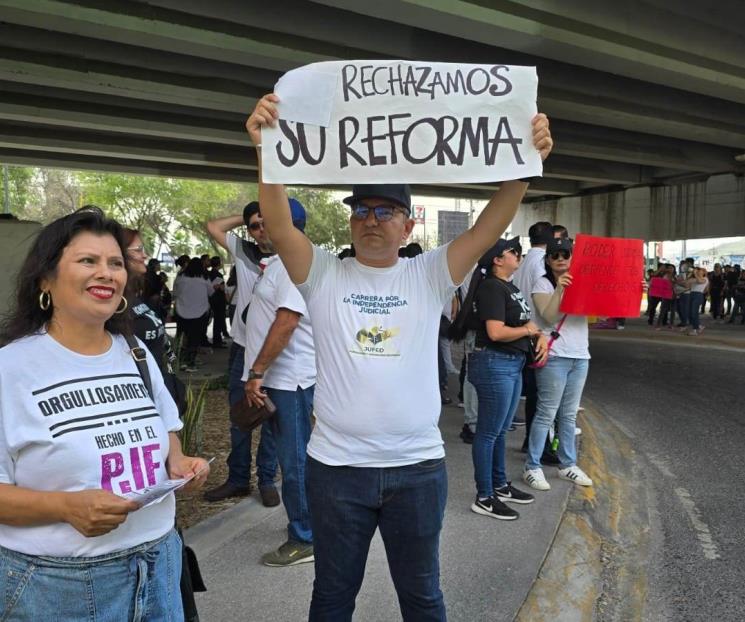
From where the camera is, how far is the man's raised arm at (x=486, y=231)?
7.22 ft

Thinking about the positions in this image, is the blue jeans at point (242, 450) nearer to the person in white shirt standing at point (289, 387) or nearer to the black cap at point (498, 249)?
the person in white shirt standing at point (289, 387)

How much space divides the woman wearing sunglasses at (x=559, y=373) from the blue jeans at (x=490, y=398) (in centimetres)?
59

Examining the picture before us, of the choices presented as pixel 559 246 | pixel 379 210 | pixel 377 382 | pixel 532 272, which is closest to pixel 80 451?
pixel 377 382

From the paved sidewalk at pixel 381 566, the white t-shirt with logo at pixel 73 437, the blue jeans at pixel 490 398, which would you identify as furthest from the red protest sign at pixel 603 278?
the white t-shirt with logo at pixel 73 437

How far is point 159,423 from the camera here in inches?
72.1

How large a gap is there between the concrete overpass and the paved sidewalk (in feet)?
19.2

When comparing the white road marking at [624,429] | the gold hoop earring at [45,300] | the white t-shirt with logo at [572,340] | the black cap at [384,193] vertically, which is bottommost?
the white road marking at [624,429]

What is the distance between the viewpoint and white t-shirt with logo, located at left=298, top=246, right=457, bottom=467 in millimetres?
2082

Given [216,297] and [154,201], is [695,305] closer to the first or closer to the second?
[216,297]

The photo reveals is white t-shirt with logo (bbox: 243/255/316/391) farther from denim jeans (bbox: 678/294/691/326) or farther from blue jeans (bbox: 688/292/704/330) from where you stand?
denim jeans (bbox: 678/294/691/326)

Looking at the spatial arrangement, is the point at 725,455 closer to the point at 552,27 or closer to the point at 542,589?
the point at 542,589

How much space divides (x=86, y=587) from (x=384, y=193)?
4.80 ft

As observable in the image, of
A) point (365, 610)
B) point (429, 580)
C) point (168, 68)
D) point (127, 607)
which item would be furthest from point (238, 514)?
point (168, 68)

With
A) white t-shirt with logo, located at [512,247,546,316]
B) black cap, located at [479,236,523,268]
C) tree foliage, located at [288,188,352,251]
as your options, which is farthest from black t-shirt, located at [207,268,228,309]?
tree foliage, located at [288,188,352,251]
